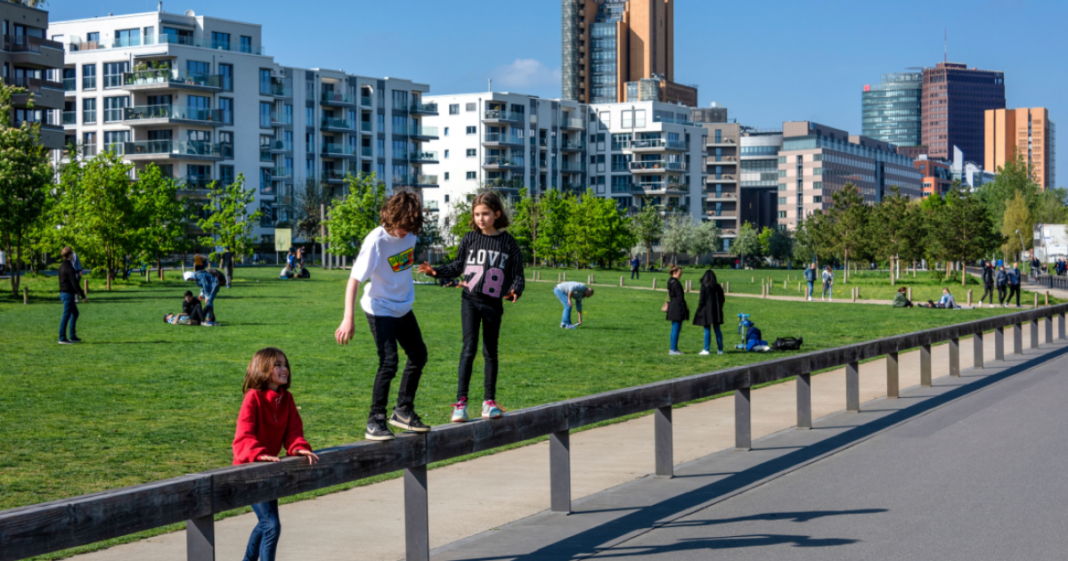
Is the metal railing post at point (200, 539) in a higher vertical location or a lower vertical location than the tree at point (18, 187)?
lower

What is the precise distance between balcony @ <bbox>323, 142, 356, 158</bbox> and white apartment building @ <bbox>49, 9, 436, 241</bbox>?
0.10 m

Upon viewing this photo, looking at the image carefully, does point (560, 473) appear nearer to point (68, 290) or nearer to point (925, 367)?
point (925, 367)

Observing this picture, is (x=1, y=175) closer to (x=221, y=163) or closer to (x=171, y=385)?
(x=171, y=385)

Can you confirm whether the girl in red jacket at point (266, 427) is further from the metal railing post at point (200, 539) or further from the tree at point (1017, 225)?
the tree at point (1017, 225)

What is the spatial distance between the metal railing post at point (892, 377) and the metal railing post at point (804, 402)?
305 centimetres

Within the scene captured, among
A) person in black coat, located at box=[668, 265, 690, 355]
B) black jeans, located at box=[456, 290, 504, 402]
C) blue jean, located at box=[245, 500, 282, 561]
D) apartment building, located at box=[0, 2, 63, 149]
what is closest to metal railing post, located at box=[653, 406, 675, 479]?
black jeans, located at box=[456, 290, 504, 402]

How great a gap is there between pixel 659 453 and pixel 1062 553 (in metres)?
3.30

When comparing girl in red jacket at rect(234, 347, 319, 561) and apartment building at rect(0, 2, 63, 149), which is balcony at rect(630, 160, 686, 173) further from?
girl in red jacket at rect(234, 347, 319, 561)

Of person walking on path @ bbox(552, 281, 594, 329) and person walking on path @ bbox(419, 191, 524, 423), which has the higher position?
person walking on path @ bbox(419, 191, 524, 423)

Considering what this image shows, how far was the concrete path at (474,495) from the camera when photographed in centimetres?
680

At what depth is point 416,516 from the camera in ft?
20.4

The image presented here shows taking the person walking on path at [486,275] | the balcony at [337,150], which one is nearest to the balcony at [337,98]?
the balcony at [337,150]

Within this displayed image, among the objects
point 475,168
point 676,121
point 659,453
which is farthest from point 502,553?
point 676,121

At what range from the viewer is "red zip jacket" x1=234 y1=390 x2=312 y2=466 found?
5.34 metres
